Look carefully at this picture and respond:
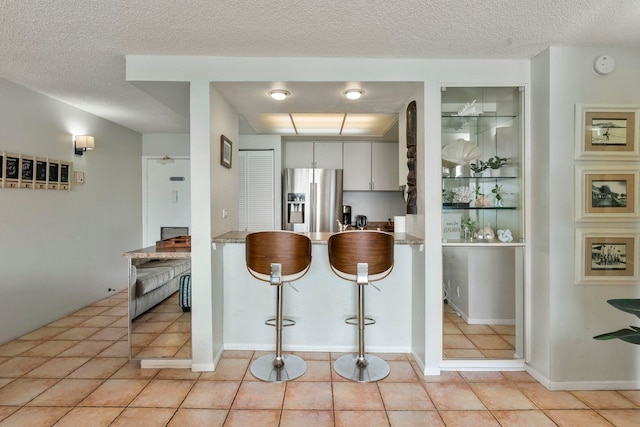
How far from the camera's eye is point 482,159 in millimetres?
2586

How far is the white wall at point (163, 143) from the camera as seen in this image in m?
5.10

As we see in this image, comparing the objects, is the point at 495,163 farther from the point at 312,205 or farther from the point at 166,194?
the point at 166,194

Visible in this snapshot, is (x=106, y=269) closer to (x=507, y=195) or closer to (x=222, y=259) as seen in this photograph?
(x=222, y=259)

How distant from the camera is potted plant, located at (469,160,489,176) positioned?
2.58m

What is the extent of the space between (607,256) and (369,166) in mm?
3220

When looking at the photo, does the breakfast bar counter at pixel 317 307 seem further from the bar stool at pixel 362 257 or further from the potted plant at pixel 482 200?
the potted plant at pixel 482 200

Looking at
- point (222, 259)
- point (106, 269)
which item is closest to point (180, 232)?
point (106, 269)

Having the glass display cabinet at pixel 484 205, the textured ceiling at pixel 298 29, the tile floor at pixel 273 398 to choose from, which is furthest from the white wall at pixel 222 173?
the glass display cabinet at pixel 484 205

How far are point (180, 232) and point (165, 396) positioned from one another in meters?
3.29

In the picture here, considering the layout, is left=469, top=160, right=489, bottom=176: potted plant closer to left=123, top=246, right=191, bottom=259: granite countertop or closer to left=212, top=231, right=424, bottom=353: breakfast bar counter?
left=212, top=231, right=424, bottom=353: breakfast bar counter

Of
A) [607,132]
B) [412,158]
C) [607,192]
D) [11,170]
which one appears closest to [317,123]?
[412,158]

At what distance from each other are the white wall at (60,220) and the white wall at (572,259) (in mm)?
4335

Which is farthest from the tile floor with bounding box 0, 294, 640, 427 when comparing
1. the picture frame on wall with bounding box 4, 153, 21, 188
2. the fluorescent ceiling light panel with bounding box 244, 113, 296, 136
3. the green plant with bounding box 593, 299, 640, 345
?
the fluorescent ceiling light panel with bounding box 244, 113, 296, 136

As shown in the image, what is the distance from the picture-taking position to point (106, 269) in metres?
4.32
